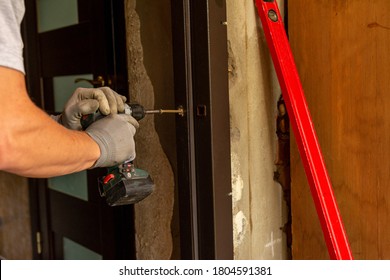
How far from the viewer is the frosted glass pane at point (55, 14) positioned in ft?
6.76

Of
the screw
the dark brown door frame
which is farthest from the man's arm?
the screw

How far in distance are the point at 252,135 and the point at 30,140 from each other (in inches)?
32.8

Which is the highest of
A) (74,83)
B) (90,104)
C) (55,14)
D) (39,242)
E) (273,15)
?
(55,14)

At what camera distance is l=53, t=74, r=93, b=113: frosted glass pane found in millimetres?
2148

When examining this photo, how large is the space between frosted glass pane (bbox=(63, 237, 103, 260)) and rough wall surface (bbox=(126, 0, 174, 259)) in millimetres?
619

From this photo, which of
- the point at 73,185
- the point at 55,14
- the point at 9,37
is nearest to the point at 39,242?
the point at 73,185

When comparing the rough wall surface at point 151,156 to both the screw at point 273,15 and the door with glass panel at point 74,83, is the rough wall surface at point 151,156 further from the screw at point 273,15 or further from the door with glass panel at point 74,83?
the screw at point 273,15

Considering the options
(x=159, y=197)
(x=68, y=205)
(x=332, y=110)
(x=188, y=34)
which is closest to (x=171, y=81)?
(x=188, y=34)

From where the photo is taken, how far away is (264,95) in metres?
1.54

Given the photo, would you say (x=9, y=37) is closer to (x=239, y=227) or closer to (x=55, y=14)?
(x=239, y=227)

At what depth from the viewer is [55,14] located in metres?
2.22

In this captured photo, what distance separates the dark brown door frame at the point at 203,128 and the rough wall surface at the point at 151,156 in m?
0.19

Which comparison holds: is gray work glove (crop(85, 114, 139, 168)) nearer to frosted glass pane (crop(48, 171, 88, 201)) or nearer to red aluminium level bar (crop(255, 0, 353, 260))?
red aluminium level bar (crop(255, 0, 353, 260))

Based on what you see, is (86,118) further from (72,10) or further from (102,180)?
(72,10)
